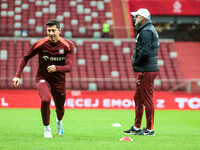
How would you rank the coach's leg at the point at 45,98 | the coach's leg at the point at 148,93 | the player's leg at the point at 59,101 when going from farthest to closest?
the coach's leg at the point at 148,93, the player's leg at the point at 59,101, the coach's leg at the point at 45,98

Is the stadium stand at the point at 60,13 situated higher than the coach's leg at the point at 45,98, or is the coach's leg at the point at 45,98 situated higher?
the stadium stand at the point at 60,13

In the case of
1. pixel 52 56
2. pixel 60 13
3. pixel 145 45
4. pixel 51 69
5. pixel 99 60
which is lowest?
pixel 99 60

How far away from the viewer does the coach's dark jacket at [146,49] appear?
799 cm

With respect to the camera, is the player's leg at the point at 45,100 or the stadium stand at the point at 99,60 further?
the stadium stand at the point at 99,60

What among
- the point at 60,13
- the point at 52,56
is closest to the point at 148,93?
the point at 52,56

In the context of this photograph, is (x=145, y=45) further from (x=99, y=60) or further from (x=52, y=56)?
(x=99, y=60)

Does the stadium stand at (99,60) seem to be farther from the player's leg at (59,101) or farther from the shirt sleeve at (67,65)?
the shirt sleeve at (67,65)

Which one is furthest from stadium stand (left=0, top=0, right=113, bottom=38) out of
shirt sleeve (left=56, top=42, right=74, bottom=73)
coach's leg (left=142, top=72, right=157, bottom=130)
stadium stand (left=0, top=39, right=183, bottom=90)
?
shirt sleeve (left=56, top=42, right=74, bottom=73)

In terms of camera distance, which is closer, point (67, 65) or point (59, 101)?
point (67, 65)

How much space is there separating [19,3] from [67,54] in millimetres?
22801

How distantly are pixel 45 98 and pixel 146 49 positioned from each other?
6.80 ft

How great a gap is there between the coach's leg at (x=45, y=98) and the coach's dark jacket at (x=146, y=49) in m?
1.81

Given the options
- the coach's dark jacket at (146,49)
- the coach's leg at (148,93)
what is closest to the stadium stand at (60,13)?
the coach's dark jacket at (146,49)

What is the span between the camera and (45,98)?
23.9 feet
